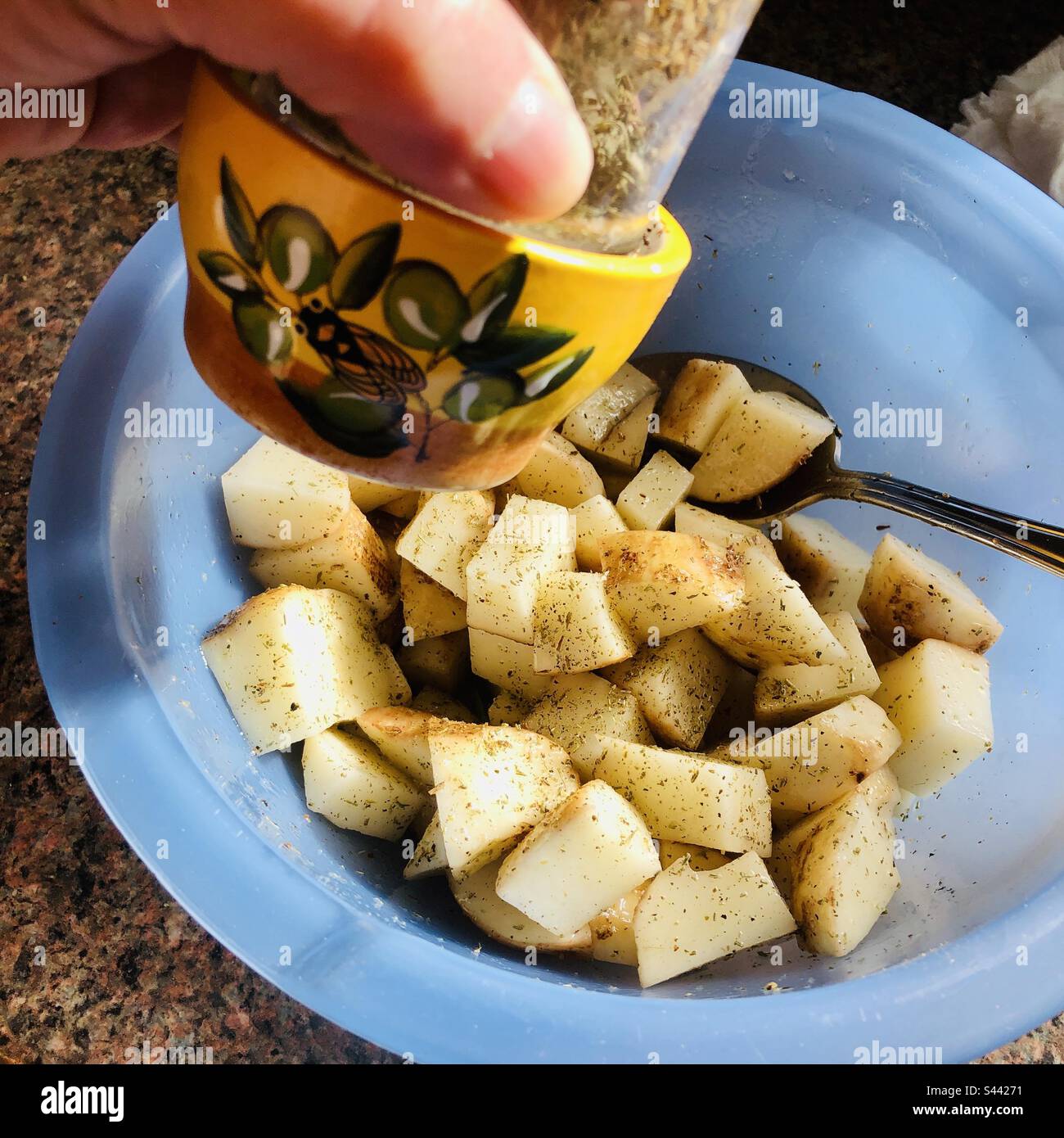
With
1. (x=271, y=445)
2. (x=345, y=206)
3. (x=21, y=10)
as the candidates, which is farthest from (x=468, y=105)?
(x=271, y=445)

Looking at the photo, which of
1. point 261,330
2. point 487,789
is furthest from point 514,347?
point 487,789

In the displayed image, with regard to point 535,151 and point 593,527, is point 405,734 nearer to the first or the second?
point 593,527

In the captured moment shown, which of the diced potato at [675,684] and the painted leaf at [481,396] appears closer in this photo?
the painted leaf at [481,396]

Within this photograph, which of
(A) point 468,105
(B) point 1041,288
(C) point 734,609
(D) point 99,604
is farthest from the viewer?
(B) point 1041,288

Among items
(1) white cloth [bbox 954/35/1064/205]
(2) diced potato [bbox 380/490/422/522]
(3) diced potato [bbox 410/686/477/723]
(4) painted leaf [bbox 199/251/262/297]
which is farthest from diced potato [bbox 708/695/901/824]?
(1) white cloth [bbox 954/35/1064/205]

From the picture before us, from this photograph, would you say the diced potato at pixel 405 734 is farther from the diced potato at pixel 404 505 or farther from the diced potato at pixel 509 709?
the diced potato at pixel 404 505

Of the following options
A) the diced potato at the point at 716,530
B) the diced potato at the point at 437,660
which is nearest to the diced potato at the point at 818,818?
the diced potato at the point at 716,530
